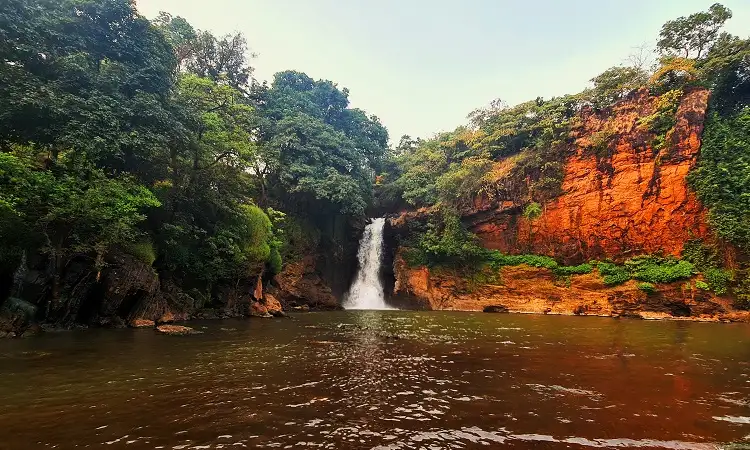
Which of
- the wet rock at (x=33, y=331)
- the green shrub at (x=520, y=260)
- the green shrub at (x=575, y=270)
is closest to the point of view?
the wet rock at (x=33, y=331)

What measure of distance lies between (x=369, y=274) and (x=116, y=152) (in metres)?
23.9

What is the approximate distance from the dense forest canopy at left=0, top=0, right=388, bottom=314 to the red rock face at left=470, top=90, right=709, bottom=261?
68.1 ft

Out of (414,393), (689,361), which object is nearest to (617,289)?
(689,361)

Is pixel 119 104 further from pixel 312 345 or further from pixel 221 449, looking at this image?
pixel 221 449

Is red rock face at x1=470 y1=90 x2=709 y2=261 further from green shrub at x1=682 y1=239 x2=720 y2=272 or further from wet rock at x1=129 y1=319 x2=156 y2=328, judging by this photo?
wet rock at x1=129 y1=319 x2=156 y2=328

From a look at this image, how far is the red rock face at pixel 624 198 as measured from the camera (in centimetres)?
2530

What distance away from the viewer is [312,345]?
11.4 meters

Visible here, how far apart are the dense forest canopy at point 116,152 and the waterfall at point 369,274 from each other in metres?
10.7

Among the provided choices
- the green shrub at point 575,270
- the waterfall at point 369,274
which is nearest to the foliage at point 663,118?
the green shrub at point 575,270

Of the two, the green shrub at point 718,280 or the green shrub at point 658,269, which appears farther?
the green shrub at point 658,269

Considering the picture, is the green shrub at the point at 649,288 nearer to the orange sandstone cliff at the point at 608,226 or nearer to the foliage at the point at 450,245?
the orange sandstone cliff at the point at 608,226

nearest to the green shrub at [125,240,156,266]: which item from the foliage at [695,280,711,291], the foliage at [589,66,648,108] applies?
the foliage at [695,280,711,291]

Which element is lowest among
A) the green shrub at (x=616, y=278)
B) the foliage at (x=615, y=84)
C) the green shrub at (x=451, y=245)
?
the green shrub at (x=616, y=278)

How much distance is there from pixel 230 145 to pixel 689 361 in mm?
20667
